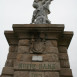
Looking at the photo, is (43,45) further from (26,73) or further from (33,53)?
(26,73)

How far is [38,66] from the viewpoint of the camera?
6766mm

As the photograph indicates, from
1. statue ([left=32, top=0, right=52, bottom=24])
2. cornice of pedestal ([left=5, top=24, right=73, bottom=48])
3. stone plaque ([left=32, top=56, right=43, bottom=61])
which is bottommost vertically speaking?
stone plaque ([left=32, top=56, right=43, bottom=61])

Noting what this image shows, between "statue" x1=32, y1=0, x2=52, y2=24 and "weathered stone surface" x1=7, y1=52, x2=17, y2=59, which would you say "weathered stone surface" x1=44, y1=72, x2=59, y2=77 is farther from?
"statue" x1=32, y1=0, x2=52, y2=24

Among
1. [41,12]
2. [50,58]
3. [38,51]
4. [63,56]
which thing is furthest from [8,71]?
[41,12]

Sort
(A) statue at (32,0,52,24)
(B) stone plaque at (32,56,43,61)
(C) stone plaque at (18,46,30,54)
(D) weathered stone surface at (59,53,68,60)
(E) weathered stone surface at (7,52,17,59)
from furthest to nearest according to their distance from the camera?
(A) statue at (32,0,52,24), (E) weathered stone surface at (7,52,17,59), (D) weathered stone surface at (59,53,68,60), (C) stone plaque at (18,46,30,54), (B) stone plaque at (32,56,43,61)

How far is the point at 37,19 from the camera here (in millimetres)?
9281

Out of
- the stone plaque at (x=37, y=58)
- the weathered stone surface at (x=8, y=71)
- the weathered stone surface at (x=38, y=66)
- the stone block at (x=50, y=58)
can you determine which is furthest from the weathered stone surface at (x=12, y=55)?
the stone block at (x=50, y=58)

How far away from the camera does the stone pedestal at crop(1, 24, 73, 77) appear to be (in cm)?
671

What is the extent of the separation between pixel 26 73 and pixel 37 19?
359cm

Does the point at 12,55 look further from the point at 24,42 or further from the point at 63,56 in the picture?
the point at 63,56

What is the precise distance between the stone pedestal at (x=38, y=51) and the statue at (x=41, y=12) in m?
1.48

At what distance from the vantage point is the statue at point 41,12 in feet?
29.9

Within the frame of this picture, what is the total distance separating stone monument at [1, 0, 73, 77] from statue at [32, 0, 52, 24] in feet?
4.85

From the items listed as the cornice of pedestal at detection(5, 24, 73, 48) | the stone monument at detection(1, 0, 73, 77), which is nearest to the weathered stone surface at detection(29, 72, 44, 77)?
the stone monument at detection(1, 0, 73, 77)
